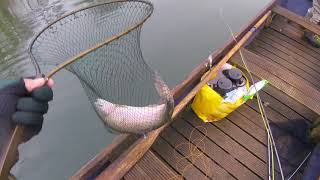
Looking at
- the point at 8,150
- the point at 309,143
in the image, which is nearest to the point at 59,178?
the point at 8,150

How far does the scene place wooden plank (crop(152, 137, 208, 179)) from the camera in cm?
408

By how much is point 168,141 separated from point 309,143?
1.97 metres

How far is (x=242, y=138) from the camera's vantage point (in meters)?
4.54

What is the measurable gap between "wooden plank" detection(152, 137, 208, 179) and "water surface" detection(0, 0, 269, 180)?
2012 mm

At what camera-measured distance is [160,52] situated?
8.39m

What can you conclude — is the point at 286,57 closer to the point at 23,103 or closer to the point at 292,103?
the point at 292,103

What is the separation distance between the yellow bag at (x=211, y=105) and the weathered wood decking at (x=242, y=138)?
11 centimetres

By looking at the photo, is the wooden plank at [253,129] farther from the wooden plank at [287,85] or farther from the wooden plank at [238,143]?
the wooden plank at [287,85]

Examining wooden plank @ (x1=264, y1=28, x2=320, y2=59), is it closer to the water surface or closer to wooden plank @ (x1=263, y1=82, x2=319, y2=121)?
the water surface

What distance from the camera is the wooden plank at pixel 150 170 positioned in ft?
12.7

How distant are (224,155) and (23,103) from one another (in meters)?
2.63

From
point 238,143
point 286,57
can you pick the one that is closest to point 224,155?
point 238,143

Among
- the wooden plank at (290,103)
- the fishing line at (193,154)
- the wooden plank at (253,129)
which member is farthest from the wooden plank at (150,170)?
the wooden plank at (290,103)

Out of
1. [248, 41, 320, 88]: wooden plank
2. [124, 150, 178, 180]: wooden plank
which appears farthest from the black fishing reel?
[248, 41, 320, 88]: wooden plank
